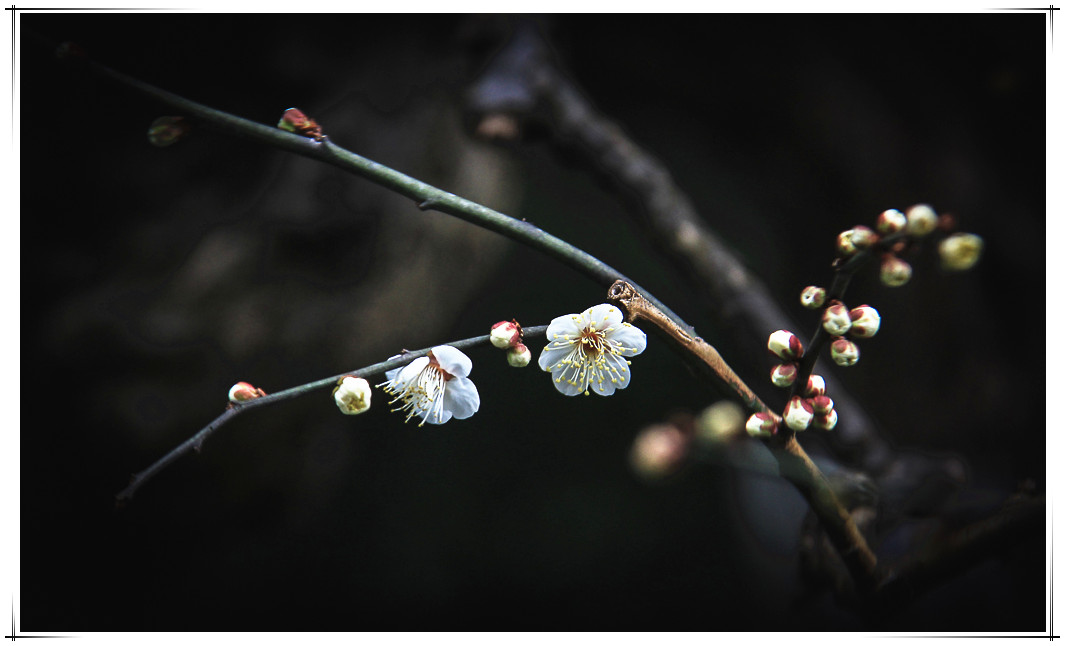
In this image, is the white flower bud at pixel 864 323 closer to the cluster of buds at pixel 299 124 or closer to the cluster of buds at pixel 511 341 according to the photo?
the cluster of buds at pixel 511 341

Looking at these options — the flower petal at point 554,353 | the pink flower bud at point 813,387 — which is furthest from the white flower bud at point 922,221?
the flower petal at point 554,353

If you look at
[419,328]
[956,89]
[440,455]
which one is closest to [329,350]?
[419,328]

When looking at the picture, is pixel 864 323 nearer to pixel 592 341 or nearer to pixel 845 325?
pixel 845 325

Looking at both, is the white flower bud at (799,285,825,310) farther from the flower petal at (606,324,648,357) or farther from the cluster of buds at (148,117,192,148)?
the cluster of buds at (148,117,192,148)

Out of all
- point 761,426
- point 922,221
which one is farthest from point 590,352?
point 922,221

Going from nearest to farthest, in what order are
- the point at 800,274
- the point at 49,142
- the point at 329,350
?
the point at 49,142 → the point at 329,350 → the point at 800,274
